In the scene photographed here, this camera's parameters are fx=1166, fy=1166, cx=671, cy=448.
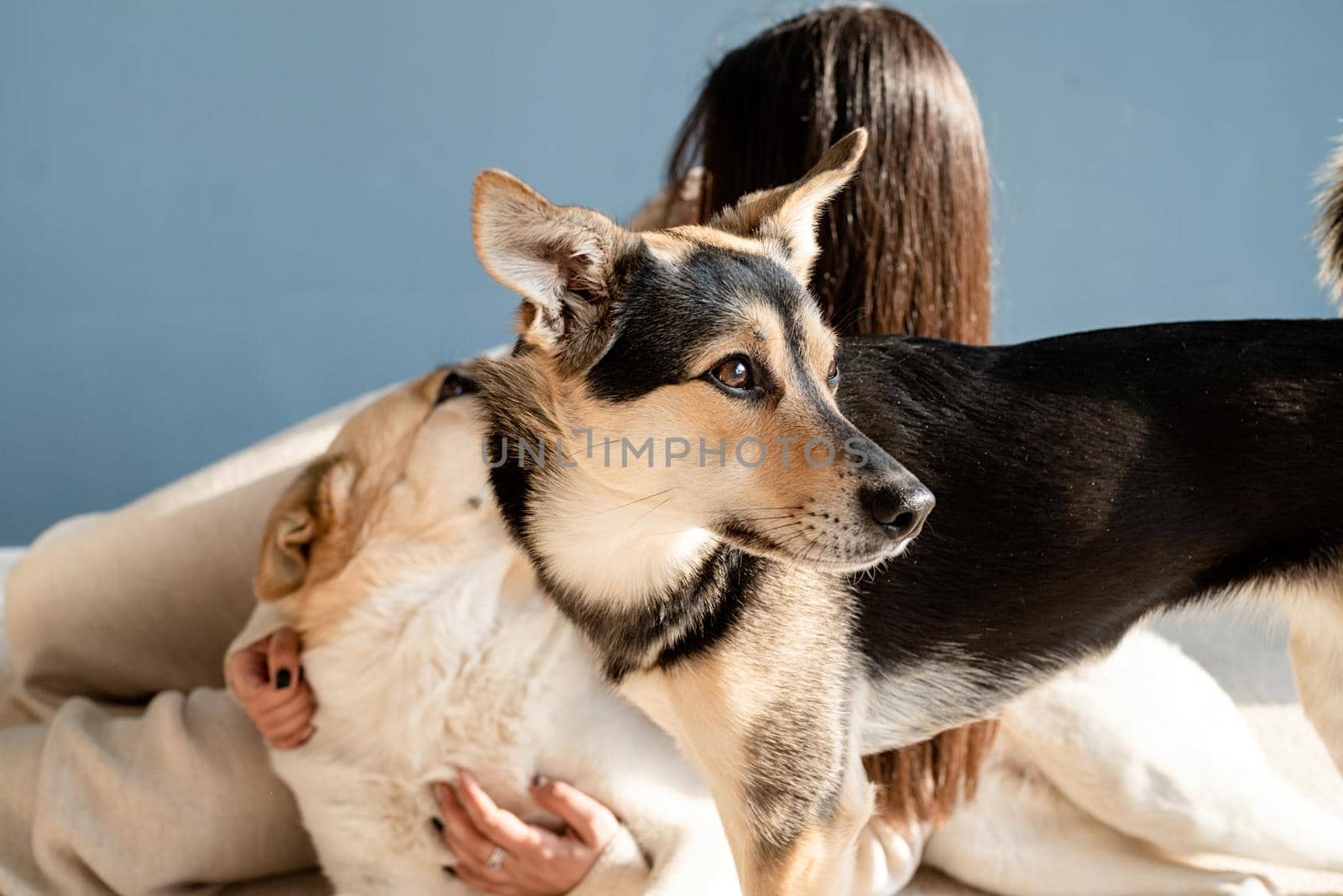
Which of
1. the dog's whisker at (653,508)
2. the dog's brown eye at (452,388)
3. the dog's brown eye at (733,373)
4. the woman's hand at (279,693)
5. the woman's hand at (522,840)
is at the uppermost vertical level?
the dog's brown eye at (733,373)

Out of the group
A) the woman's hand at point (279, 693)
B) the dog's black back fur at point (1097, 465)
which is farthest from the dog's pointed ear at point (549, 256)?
the woman's hand at point (279, 693)

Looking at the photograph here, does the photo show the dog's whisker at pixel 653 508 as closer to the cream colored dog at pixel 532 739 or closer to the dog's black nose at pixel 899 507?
the dog's black nose at pixel 899 507

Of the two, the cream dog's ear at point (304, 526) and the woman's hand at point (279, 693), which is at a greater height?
the cream dog's ear at point (304, 526)

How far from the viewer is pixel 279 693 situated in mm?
1744

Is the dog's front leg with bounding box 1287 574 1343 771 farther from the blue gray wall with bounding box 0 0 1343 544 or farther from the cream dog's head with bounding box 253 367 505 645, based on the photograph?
the blue gray wall with bounding box 0 0 1343 544

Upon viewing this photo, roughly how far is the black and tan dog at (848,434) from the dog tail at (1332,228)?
164mm

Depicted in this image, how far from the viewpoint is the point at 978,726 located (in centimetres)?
181

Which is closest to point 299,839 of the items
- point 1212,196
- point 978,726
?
point 978,726

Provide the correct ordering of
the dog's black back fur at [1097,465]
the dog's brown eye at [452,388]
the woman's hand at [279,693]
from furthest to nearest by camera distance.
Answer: the dog's brown eye at [452,388] → the woman's hand at [279,693] → the dog's black back fur at [1097,465]

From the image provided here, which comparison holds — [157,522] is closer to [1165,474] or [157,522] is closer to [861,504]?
[861,504]

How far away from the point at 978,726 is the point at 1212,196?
2130mm

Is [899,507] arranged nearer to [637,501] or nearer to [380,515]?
[637,501]

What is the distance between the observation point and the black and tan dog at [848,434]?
3.84ft

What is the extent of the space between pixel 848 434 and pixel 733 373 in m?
0.13
